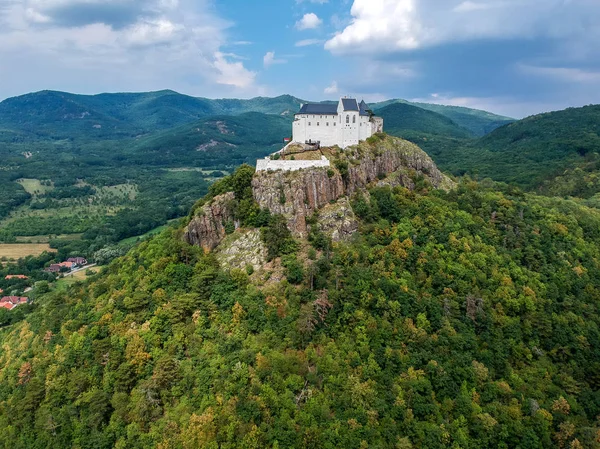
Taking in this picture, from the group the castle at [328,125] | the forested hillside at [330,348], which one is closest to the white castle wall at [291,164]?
the forested hillside at [330,348]

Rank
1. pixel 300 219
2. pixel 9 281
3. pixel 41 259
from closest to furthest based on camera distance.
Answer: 1. pixel 300 219
2. pixel 9 281
3. pixel 41 259

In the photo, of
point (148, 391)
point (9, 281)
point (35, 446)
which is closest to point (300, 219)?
point (148, 391)

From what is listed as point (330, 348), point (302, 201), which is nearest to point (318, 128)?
point (302, 201)

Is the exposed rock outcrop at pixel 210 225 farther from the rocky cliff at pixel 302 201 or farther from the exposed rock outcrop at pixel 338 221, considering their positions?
the exposed rock outcrop at pixel 338 221

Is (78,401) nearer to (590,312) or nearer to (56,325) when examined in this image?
(56,325)

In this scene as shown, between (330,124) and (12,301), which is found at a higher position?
(330,124)

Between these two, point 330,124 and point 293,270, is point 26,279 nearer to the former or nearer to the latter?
point 293,270

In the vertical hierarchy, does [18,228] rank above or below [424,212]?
below
